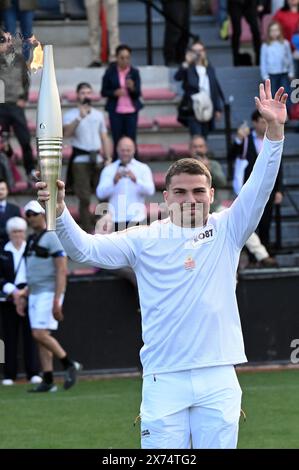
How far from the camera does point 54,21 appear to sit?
22734 millimetres

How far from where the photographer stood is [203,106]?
62.7 feet

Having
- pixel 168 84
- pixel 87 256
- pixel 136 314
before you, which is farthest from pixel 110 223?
pixel 87 256

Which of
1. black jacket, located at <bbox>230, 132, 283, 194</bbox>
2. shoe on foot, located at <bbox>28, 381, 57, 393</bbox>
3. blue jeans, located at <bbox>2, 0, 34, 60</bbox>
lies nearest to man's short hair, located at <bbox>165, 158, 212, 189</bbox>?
shoe on foot, located at <bbox>28, 381, 57, 393</bbox>

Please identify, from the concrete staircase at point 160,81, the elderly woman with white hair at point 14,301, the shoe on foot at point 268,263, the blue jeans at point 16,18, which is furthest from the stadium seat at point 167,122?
the elderly woman with white hair at point 14,301

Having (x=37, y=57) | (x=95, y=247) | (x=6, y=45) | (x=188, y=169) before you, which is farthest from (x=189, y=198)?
(x=6, y=45)

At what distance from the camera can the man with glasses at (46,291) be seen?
15.2 m

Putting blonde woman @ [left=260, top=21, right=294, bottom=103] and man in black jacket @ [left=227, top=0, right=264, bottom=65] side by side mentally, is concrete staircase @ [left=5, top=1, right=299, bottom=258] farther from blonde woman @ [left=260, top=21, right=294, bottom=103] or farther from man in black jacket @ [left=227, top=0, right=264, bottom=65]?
blonde woman @ [left=260, top=21, right=294, bottom=103]

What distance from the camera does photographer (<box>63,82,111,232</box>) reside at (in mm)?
18078

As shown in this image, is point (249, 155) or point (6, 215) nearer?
point (6, 215)

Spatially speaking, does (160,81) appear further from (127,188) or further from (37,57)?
(37,57)

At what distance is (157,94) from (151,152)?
175 cm

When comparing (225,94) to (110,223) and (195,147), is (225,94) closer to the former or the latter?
(195,147)

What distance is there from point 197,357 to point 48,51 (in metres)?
1.72
